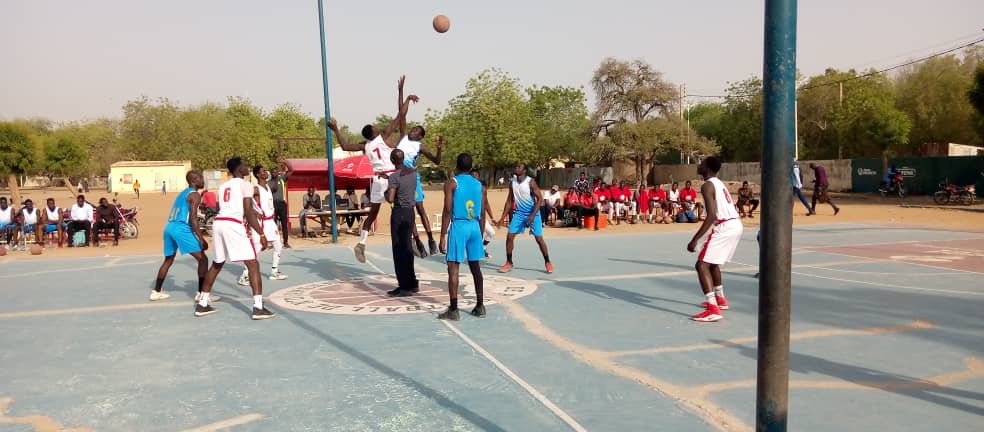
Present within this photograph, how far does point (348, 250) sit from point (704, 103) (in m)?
78.5

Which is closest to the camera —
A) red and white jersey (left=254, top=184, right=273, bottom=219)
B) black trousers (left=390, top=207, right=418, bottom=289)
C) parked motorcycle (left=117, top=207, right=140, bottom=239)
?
black trousers (left=390, top=207, right=418, bottom=289)

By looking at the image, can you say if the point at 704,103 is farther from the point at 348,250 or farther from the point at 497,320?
the point at 497,320

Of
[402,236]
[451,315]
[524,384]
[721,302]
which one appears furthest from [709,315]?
[402,236]

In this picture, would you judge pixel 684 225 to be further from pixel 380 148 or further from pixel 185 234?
pixel 185 234

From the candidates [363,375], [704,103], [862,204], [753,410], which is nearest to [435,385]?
[363,375]

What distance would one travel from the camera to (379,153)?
33.9ft

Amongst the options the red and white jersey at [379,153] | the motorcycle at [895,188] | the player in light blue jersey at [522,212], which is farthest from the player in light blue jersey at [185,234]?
the motorcycle at [895,188]

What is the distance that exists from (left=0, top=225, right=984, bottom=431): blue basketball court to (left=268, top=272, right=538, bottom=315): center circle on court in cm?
6

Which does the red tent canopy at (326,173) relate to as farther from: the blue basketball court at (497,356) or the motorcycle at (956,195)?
the motorcycle at (956,195)

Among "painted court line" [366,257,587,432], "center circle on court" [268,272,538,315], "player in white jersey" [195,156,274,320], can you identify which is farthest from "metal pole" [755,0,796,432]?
"player in white jersey" [195,156,274,320]

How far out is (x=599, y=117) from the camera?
5131cm

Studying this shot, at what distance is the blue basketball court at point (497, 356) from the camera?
191 inches

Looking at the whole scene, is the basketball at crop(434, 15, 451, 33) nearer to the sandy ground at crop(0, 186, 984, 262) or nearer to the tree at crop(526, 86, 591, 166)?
the sandy ground at crop(0, 186, 984, 262)

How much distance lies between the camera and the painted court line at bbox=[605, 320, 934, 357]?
6.49 metres
